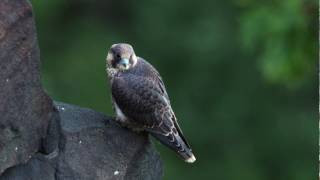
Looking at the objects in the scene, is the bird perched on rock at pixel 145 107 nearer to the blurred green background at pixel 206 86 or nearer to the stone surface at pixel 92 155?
the stone surface at pixel 92 155

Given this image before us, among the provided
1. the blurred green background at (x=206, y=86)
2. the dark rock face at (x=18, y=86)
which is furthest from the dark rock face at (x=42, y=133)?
the blurred green background at (x=206, y=86)

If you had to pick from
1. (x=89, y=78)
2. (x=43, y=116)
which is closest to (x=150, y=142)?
(x=43, y=116)

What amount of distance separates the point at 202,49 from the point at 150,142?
787 cm

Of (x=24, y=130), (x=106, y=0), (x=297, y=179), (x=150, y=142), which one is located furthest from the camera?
(x=106, y=0)

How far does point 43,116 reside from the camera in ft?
17.0

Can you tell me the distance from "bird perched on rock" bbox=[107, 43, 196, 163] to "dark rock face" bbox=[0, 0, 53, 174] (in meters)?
0.65

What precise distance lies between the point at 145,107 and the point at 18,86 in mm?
871

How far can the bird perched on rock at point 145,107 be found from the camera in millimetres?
5668

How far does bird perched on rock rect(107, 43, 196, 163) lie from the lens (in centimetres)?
567

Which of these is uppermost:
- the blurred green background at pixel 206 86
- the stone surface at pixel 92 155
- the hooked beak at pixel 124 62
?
the hooked beak at pixel 124 62

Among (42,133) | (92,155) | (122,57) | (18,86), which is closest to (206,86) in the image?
(122,57)

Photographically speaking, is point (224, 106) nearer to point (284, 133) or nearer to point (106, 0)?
point (284, 133)

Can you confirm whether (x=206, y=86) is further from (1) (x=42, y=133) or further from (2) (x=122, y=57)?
(1) (x=42, y=133)

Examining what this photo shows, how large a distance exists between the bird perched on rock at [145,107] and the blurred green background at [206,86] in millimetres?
6233
